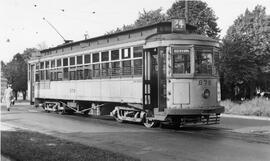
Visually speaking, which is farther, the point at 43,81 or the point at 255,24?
the point at 255,24

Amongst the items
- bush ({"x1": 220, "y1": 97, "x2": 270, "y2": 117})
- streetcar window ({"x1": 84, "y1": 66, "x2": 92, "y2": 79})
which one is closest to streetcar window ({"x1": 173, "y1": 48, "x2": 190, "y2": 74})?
streetcar window ({"x1": 84, "y1": 66, "x2": 92, "y2": 79})

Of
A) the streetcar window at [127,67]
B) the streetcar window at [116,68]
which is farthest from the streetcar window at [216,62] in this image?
the streetcar window at [116,68]

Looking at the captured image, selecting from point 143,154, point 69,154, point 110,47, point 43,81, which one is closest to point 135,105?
point 110,47

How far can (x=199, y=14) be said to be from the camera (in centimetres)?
4397

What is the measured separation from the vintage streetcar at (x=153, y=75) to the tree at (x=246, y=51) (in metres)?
17.9

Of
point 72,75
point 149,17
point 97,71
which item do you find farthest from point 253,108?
point 149,17

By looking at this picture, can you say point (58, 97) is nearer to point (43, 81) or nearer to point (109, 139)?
point (43, 81)

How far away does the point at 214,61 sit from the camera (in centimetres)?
1457

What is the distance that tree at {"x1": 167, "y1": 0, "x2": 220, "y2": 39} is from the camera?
4356cm

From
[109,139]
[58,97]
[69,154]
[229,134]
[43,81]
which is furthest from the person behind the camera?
[43,81]

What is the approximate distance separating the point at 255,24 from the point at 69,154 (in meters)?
33.7

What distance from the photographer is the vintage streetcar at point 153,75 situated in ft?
45.6

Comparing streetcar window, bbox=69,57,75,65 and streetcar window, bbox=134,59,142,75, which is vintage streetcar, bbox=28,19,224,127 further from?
streetcar window, bbox=69,57,75,65

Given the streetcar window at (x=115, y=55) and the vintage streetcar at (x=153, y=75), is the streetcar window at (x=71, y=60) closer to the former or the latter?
the vintage streetcar at (x=153, y=75)
